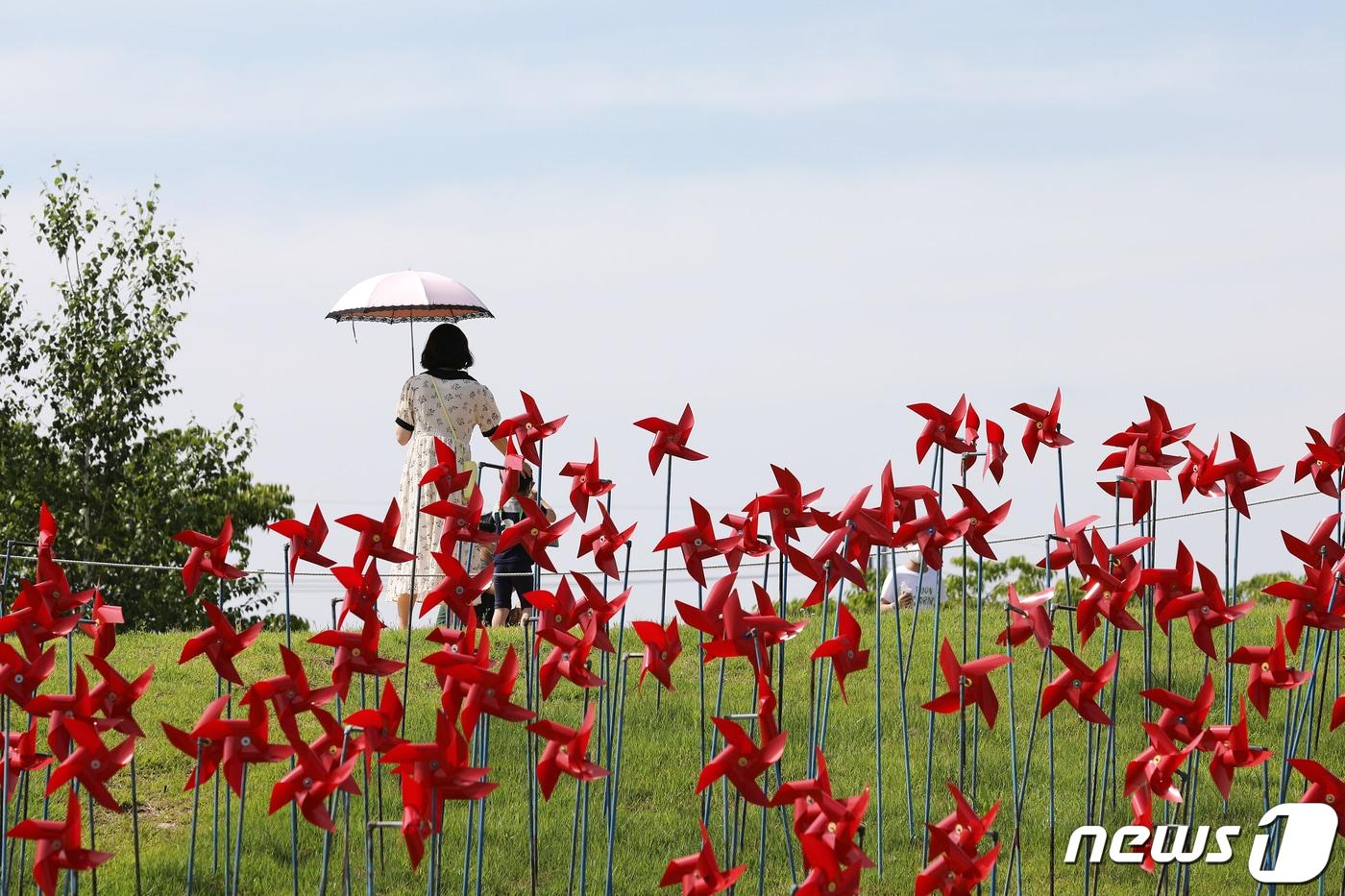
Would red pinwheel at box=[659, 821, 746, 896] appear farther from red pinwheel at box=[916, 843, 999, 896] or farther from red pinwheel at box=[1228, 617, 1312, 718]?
red pinwheel at box=[1228, 617, 1312, 718]

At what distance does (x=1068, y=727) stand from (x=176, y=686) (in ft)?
13.7

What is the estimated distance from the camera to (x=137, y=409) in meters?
15.9

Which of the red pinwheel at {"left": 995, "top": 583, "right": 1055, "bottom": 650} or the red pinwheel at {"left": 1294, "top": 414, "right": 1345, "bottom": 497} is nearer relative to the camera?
the red pinwheel at {"left": 995, "top": 583, "right": 1055, "bottom": 650}

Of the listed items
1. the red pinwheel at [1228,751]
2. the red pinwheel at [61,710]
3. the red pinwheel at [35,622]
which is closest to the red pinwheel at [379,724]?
the red pinwheel at [61,710]

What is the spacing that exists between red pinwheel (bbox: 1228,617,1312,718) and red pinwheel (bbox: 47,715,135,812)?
2716 millimetres

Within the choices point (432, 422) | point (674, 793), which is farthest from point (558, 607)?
point (432, 422)

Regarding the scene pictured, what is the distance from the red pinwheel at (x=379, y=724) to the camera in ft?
11.2

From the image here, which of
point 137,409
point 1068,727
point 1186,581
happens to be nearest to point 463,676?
point 1186,581

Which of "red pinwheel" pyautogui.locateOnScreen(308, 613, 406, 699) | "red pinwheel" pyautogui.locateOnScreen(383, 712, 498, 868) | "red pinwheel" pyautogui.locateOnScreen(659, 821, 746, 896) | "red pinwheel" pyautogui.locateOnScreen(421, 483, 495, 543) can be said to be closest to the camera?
"red pinwheel" pyautogui.locateOnScreen(659, 821, 746, 896)

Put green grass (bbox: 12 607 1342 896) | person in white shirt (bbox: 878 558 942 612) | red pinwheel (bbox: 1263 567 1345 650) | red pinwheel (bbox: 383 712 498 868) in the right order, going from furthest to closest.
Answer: person in white shirt (bbox: 878 558 942 612) < green grass (bbox: 12 607 1342 896) < red pinwheel (bbox: 1263 567 1345 650) < red pinwheel (bbox: 383 712 498 868)

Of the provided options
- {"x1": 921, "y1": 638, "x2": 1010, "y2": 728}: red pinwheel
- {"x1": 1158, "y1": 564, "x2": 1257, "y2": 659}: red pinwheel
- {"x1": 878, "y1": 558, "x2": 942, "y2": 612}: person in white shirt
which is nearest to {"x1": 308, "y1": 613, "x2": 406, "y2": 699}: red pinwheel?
{"x1": 921, "y1": 638, "x2": 1010, "y2": 728}: red pinwheel

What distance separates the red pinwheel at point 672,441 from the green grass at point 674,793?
62.5 inches

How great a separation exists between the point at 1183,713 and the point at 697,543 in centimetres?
124

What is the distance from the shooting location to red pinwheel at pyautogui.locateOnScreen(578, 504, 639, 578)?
161 inches
